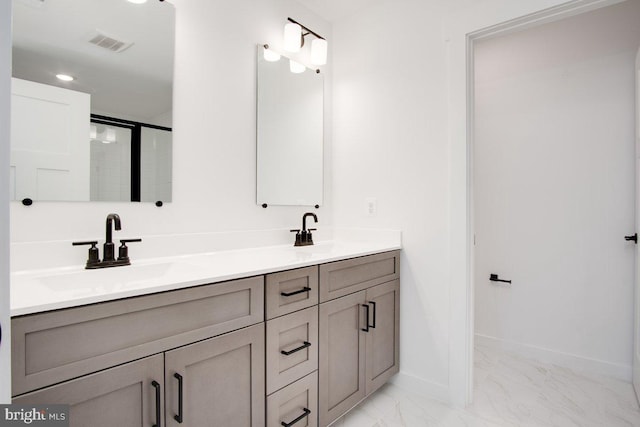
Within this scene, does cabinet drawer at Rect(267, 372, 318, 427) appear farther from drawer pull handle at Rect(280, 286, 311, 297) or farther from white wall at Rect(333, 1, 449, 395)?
white wall at Rect(333, 1, 449, 395)

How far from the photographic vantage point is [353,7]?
7.31 feet

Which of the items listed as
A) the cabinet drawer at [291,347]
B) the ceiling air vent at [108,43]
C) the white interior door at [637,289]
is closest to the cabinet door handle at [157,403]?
the cabinet drawer at [291,347]

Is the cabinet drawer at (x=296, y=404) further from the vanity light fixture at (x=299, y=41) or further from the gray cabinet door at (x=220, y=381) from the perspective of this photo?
the vanity light fixture at (x=299, y=41)

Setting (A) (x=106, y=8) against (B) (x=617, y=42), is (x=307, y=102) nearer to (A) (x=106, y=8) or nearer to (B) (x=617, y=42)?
(A) (x=106, y=8)

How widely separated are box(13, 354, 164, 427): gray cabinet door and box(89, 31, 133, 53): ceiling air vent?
123cm

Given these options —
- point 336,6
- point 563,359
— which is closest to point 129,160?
point 336,6

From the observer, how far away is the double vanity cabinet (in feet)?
2.65

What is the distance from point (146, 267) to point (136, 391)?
1.78ft

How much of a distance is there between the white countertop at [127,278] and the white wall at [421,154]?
42 centimetres

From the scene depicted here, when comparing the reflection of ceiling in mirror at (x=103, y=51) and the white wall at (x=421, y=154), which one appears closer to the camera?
the reflection of ceiling in mirror at (x=103, y=51)

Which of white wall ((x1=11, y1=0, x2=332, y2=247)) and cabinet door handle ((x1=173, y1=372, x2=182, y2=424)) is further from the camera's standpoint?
white wall ((x1=11, y1=0, x2=332, y2=247))

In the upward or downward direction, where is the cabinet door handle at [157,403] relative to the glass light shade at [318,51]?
downward

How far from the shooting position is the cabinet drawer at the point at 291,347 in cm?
127

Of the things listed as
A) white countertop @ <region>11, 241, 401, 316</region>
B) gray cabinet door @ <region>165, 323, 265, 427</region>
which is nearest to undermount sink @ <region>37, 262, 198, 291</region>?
white countertop @ <region>11, 241, 401, 316</region>
